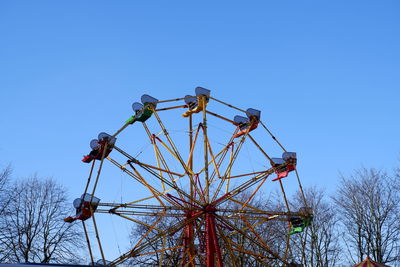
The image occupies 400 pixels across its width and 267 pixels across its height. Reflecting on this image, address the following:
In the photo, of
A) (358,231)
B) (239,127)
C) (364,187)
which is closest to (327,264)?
(358,231)

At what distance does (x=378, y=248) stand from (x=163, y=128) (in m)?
17.5

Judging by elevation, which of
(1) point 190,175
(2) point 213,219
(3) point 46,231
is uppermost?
(3) point 46,231

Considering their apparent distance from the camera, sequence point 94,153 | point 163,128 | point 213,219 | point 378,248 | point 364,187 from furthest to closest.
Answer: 1. point 364,187
2. point 378,248
3. point 163,128
4. point 94,153
5. point 213,219

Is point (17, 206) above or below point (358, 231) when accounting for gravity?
above

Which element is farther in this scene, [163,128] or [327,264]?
[327,264]

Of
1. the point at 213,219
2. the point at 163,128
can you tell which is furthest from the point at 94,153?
the point at 213,219

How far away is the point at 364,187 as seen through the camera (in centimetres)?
3238

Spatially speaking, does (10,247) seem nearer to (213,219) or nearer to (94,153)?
(94,153)

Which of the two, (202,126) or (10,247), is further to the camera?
(10,247)

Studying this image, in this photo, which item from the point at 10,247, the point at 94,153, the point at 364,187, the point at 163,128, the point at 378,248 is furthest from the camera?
the point at 364,187

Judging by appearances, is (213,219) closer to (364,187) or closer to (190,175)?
(190,175)

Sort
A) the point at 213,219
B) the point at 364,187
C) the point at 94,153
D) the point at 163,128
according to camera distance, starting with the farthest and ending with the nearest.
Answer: the point at 364,187 → the point at 163,128 → the point at 94,153 → the point at 213,219

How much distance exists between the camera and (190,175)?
17469 mm

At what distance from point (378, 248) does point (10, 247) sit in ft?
68.4
